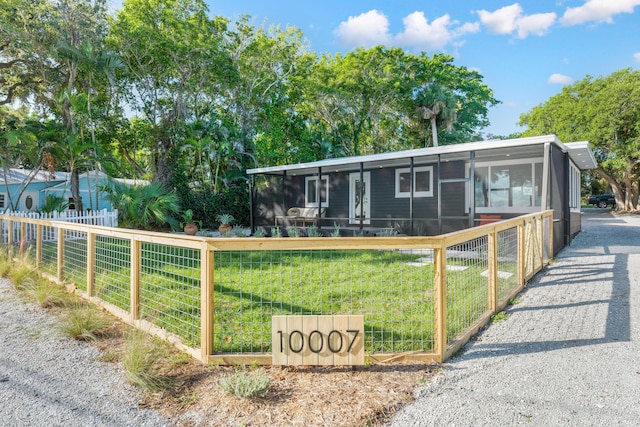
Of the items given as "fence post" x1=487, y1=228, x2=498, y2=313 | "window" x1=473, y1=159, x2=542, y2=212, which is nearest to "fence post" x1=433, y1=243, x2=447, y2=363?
"fence post" x1=487, y1=228, x2=498, y2=313

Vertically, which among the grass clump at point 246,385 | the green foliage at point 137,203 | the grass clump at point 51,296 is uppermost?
the green foliage at point 137,203

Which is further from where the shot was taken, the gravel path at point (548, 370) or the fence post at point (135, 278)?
the fence post at point (135, 278)

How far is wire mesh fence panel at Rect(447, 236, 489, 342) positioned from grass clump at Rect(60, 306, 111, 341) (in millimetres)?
3369

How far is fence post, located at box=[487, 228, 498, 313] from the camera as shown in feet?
13.9

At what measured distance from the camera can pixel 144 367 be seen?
271 centimetres

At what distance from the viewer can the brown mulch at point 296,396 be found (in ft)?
7.39

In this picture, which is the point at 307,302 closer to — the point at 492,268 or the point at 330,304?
the point at 330,304

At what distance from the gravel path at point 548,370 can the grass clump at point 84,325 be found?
3002 mm

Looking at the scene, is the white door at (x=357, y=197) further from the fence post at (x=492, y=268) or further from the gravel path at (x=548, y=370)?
the fence post at (x=492, y=268)

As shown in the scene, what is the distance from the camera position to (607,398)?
2459 millimetres

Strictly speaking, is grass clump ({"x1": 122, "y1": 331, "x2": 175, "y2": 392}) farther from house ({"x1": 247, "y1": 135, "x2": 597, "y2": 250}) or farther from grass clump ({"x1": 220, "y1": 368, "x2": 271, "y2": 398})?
house ({"x1": 247, "y1": 135, "x2": 597, "y2": 250})

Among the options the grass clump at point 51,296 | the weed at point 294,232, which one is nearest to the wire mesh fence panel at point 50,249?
the grass clump at point 51,296

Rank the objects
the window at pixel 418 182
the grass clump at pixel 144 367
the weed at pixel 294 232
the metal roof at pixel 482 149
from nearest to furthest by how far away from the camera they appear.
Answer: the grass clump at pixel 144 367 < the metal roof at pixel 482 149 < the window at pixel 418 182 < the weed at pixel 294 232

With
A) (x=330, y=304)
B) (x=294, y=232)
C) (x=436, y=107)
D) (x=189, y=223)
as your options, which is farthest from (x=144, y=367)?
(x=436, y=107)
